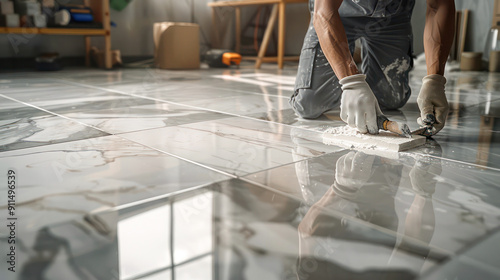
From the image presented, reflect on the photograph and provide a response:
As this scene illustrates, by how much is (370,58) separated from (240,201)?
122 cm

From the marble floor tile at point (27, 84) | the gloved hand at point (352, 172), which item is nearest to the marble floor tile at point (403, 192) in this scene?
the gloved hand at point (352, 172)

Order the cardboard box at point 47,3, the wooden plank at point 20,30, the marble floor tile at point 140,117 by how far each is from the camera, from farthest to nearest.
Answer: the cardboard box at point 47,3, the wooden plank at point 20,30, the marble floor tile at point 140,117

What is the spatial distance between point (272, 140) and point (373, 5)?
707 mm

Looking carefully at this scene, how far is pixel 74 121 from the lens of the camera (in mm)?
1507

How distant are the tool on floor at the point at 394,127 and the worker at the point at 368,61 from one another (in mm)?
22

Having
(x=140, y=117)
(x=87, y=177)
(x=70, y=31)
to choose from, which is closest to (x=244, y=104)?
(x=140, y=117)

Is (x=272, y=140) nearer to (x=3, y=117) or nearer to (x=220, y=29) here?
(x=3, y=117)

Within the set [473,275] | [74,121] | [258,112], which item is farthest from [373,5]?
[473,275]

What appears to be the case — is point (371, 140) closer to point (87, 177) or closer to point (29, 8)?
point (87, 177)

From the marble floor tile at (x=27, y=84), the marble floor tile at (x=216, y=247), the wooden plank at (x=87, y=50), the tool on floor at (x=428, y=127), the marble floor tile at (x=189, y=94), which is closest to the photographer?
the marble floor tile at (x=216, y=247)

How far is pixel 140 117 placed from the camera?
5.24ft

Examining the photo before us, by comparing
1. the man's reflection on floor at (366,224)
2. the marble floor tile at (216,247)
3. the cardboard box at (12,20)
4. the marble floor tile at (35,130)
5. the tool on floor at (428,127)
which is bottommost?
the marble floor tile at (216,247)

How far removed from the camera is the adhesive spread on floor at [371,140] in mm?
1166

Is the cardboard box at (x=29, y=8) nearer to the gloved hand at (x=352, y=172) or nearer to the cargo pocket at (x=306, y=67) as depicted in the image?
the cargo pocket at (x=306, y=67)
